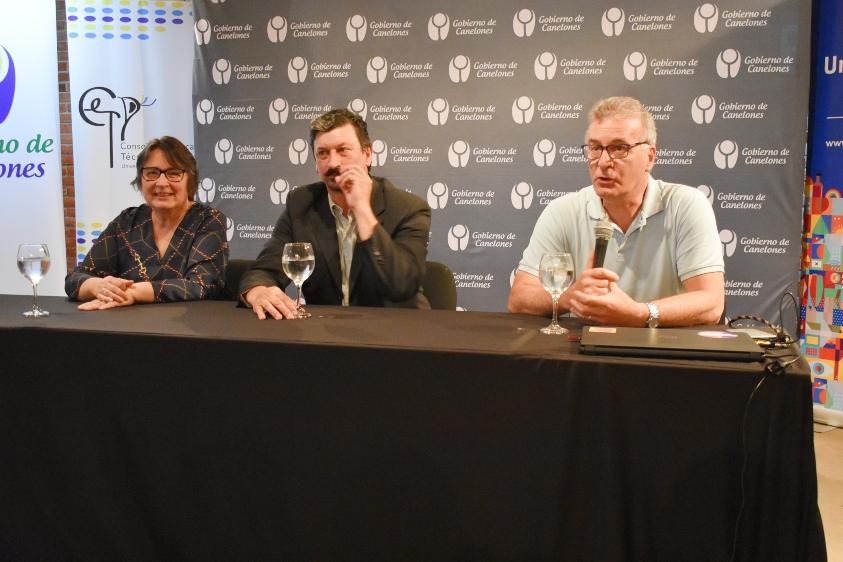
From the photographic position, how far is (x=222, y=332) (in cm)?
177

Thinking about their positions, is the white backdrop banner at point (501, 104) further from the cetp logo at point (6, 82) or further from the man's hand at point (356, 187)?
the man's hand at point (356, 187)

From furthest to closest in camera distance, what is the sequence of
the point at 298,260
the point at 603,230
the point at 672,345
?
1. the point at 298,260
2. the point at 603,230
3. the point at 672,345

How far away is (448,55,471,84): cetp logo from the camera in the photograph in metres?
4.37

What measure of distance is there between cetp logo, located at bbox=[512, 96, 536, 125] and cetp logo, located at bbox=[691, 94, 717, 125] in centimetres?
84

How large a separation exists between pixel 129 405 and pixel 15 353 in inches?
12.8

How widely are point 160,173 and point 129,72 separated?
269cm

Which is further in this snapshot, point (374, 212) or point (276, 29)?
point (276, 29)

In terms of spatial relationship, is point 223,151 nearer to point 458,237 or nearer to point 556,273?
point 458,237

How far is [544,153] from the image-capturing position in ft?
14.1

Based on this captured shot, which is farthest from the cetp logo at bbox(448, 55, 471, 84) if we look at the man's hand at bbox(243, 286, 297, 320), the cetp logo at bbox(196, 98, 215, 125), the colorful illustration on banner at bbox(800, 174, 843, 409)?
the man's hand at bbox(243, 286, 297, 320)

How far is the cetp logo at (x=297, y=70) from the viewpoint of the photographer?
15.1 ft

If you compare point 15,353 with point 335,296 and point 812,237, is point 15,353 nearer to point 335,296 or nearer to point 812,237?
point 335,296

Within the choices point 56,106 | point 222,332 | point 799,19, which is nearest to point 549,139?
point 799,19

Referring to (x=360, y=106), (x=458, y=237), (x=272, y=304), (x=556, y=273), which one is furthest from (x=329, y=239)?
(x=360, y=106)
